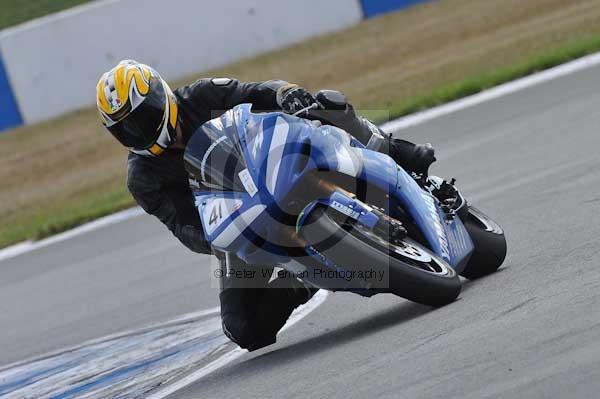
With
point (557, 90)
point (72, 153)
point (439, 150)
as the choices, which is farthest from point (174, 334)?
point (72, 153)

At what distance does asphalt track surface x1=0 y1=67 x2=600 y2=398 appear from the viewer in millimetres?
4290

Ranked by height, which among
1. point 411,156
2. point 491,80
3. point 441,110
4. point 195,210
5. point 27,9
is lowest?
point 27,9

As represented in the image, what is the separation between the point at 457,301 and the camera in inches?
220

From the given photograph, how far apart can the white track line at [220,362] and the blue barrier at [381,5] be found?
1562cm

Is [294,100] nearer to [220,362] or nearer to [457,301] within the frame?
[457,301]

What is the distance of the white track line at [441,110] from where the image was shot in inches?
464

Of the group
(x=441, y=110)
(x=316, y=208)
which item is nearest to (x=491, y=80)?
(x=441, y=110)

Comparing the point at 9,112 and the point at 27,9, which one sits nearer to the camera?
the point at 9,112

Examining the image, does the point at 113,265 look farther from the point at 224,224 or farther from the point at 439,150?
the point at 224,224

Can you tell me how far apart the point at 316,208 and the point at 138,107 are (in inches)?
44.3

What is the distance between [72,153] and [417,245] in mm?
13748

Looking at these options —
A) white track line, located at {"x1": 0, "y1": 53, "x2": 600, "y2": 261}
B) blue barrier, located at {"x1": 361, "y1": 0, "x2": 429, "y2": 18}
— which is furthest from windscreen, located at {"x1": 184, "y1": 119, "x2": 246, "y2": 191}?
blue barrier, located at {"x1": 361, "y1": 0, "x2": 429, "y2": 18}

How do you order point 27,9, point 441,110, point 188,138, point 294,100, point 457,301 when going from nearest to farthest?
1. point 457,301
2. point 294,100
3. point 188,138
4. point 441,110
5. point 27,9

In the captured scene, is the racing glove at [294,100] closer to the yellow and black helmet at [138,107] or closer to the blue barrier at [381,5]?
the yellow and black helmet at [138,107]
